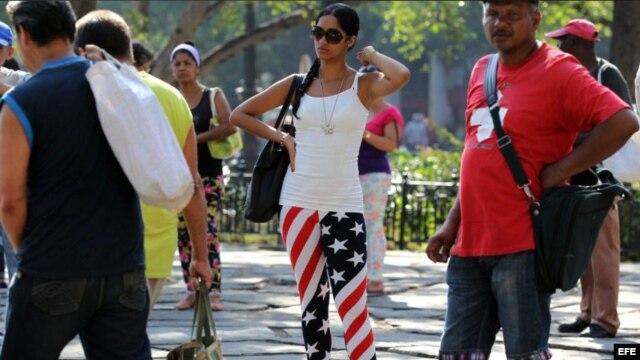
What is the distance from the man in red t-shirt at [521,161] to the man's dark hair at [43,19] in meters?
1.37

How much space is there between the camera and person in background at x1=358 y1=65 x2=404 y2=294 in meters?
10.4

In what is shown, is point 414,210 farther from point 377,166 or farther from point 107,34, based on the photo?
point 107,34

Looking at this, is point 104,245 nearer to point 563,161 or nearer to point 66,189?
point 66,189

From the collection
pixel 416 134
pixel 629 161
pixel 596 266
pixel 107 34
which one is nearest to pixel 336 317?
pixel 596 266

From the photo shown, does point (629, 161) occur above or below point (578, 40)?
below

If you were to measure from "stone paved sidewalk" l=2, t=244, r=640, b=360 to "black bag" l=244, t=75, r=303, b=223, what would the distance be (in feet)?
4.92

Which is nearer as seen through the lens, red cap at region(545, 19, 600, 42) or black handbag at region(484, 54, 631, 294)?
black handbag at region(484, 54, 631, 294)

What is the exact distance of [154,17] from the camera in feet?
173

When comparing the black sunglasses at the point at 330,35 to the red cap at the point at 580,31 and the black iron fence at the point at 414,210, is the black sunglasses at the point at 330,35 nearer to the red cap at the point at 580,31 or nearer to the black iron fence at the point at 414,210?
the red cap at the point at 580,31

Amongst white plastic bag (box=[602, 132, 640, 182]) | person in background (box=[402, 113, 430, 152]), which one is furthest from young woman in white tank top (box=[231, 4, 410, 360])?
person in background (box=[402, 113, 430, 152])

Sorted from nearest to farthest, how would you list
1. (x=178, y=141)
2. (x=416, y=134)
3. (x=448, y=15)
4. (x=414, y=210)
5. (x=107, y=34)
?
1. (x=107, y=34)
2. (x=178, y=141)
3. (x=414, y=210)
4. (x=448, y=15)
5. (x=416, y=134)

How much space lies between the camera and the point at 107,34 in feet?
16.5

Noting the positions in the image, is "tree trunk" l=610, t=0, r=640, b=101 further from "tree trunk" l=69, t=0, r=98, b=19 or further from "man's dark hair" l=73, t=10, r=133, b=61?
"man's dark hair" l=73, t=10, r=133, b=61

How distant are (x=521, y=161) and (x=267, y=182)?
201cm
